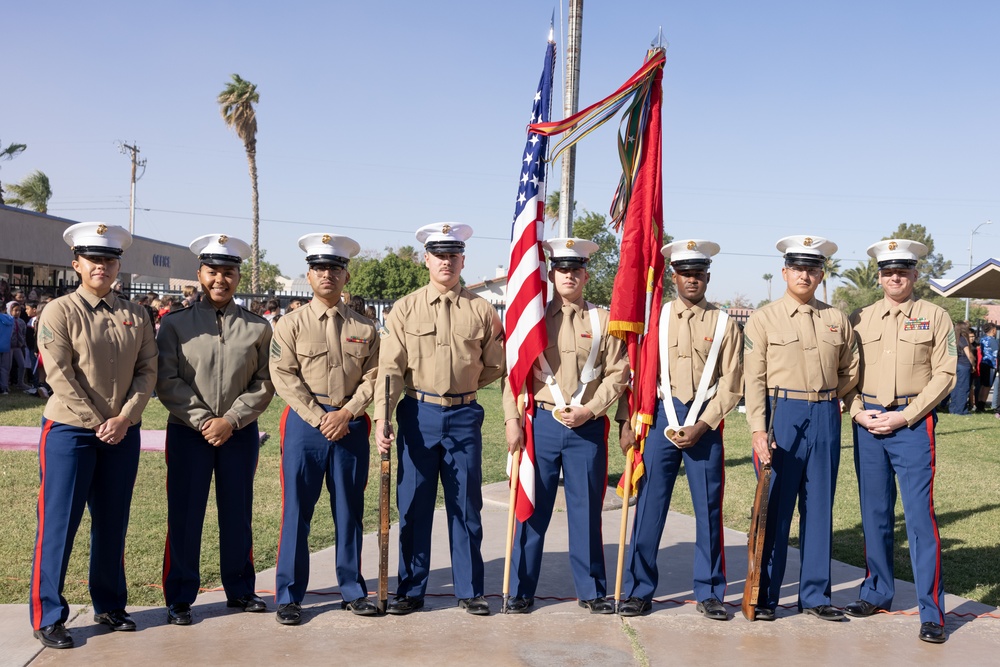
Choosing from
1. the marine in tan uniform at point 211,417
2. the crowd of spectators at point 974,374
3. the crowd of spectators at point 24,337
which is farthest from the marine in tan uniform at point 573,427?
the crowd of spectators at point 974,374

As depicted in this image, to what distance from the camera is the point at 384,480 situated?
15.9 ft

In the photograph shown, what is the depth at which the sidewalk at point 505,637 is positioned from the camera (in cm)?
436

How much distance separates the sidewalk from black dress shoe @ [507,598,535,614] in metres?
0.06

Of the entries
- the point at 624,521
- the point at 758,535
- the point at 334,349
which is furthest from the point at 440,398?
the point at 758,535

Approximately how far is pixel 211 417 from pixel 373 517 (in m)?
2.92

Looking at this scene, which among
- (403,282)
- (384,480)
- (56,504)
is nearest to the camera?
(56,504)

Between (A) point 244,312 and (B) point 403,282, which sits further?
(B) point 403,282

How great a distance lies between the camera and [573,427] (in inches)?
204

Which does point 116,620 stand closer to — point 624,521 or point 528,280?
point 624,521

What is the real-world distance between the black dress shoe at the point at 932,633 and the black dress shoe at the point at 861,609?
1.18 ft

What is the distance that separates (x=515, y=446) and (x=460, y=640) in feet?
3.66

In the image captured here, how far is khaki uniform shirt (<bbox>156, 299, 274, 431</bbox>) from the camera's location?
478 centimetres

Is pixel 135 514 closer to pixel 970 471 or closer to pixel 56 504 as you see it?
pixel 56 504

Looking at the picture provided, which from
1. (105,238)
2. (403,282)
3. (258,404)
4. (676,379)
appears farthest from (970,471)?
(403,282)
